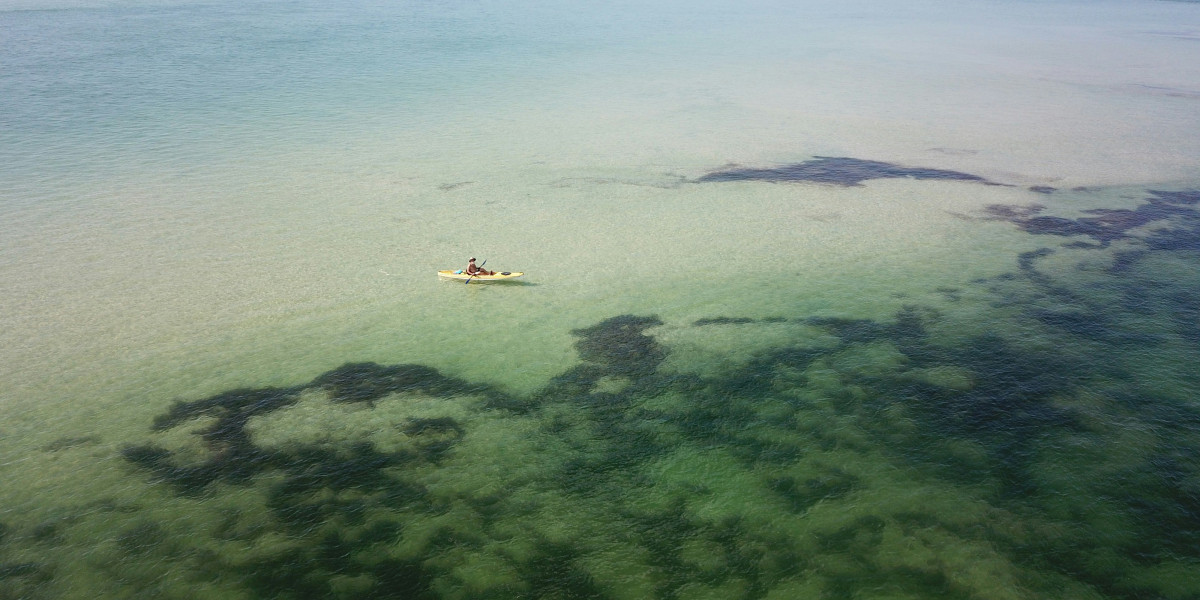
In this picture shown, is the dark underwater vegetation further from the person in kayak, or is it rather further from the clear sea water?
the person in kayak

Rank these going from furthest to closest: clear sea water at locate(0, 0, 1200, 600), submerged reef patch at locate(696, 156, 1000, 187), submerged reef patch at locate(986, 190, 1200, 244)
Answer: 1. submerged reef patch at locate(696, 156, 1000, 187)
2. submerged reef patch at locate(986, 190, 1200, 244)
3. clear sea water at locate(0, 0, 1200, 600)

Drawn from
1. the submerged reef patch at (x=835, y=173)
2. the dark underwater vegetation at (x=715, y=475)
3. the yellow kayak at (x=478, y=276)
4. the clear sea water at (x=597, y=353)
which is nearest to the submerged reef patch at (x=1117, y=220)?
the clear sea water at (x=597, y=353)

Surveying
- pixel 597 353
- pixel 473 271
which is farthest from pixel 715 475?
pixel 473 271

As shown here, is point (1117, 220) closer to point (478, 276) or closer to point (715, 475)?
point (715, 475)

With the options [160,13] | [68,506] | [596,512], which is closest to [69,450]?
[68,506]

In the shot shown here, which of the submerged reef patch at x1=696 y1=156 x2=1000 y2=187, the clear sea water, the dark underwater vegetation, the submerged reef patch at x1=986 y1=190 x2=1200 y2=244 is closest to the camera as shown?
the dark underwater vegetation

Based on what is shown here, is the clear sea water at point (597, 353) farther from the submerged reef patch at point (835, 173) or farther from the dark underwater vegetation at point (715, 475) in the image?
the submerged reef patch at point (835, 173)

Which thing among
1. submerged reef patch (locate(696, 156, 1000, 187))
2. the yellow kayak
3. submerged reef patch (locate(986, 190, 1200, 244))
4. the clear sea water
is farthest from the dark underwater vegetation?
submerged reef patch (locate(696, 156, 1000, 187))
